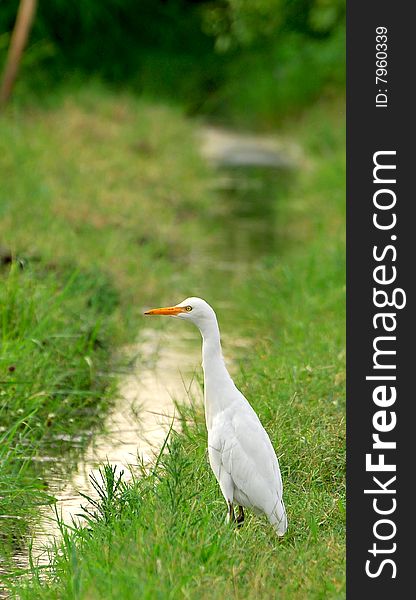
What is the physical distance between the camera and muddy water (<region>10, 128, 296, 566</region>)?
255 inches

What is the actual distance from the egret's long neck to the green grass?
20 cm

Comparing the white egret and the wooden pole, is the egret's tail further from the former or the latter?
the wooden pole

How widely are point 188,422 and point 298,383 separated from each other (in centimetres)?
56

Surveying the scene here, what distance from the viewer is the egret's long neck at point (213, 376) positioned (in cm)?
547

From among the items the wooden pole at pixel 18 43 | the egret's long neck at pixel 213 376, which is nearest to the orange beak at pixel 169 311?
the egret's long neck at pixel 213 376

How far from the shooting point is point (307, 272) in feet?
36.8

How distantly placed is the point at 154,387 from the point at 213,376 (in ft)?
9.36

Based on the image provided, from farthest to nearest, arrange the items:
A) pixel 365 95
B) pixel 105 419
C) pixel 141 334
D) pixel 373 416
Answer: pixel 141 334
pixel 105 419
pixel 365 95
pixel 373 416

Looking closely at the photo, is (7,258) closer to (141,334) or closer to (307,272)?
(141,334)

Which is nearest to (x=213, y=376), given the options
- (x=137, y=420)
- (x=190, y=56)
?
(x=137, y=420)

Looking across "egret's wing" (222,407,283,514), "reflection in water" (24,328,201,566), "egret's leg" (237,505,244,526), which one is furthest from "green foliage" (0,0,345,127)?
"egret's wing" (222,407,283,514)

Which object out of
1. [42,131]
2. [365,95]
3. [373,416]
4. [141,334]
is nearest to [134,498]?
[373,416]

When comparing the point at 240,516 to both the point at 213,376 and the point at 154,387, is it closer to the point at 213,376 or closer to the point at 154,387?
the point at 213,376

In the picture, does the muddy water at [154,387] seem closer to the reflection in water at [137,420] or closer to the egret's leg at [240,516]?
the reflection in water at [137,420]
